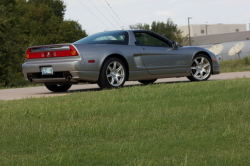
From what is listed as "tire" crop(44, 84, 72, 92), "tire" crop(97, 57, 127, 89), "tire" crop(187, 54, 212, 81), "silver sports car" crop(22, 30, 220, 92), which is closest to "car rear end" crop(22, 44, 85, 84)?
"silver sports car" crop(22, 30, 220, 92)

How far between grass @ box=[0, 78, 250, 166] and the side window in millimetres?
3739

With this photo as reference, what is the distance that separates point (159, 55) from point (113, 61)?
1.62 meters

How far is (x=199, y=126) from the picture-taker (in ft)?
15.1

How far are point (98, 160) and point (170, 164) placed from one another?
594mm

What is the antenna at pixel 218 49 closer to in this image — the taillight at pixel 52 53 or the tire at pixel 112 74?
the tire at pixel 112 74

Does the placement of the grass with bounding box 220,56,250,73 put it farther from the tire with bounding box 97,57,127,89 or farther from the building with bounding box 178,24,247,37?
the building with bounding box 178,24,247,37

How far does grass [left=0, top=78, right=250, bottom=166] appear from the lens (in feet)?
11.4

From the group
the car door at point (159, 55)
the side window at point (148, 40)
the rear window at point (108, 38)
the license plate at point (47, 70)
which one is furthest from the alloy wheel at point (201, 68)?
the license plate at point (47, 70)

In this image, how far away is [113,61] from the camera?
9.34 metres

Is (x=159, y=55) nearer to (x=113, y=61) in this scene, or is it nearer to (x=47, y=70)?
(x=113, y=61)

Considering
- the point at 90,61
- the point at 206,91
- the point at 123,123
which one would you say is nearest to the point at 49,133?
the point at 123,123

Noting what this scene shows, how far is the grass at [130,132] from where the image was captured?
3465mm

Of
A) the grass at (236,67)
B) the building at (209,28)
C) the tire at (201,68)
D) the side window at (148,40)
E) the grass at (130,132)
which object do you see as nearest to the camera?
the grass at (130,132)

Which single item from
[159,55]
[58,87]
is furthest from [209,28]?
[58,87]
